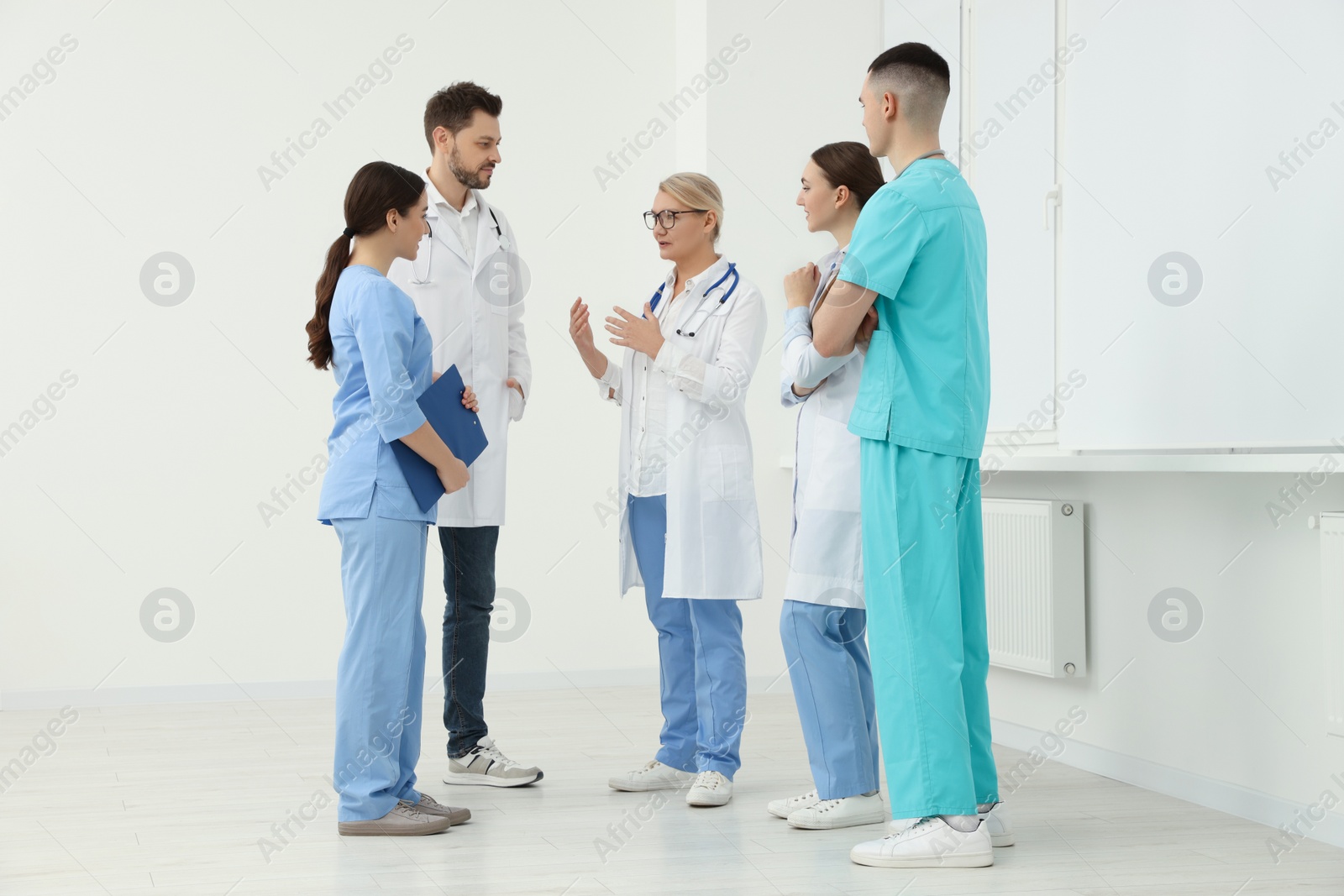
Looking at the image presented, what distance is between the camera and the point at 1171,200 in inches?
115

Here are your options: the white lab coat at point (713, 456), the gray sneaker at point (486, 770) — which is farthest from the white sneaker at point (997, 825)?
the gray sneaker at point (486, 770)

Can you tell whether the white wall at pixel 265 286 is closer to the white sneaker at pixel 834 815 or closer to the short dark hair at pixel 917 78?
the white sneaker at pixel 834 815

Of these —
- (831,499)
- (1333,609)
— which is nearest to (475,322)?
(831,499)

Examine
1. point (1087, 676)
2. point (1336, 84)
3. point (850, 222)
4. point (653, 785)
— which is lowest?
point (653, 785)

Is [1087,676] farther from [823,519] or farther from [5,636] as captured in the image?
[5,636]

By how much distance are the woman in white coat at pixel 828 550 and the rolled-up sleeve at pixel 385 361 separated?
82 centimetres

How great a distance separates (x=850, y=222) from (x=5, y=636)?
12.0 ft

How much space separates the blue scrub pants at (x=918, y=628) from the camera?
227 centimetres

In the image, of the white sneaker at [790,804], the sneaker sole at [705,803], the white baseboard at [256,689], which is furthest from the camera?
the white baseboard at [256,689]

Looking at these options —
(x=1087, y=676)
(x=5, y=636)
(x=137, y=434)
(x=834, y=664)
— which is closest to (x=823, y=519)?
(x=834, y=664)

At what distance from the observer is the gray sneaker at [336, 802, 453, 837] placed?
255cm

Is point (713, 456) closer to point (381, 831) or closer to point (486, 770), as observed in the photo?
point (486, 770)

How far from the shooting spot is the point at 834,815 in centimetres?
259

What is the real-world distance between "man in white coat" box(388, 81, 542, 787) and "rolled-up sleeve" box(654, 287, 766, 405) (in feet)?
1.76
